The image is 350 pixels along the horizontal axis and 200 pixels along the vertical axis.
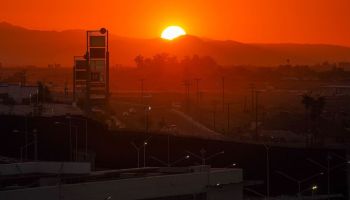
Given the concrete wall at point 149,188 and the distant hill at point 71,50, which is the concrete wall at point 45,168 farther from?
the distant hill at point 71,50

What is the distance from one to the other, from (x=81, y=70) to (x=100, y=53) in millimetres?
1266

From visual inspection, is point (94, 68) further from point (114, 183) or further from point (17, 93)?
point (114, 183)

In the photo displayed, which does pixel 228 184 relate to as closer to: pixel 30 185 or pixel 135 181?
pixel 135 181

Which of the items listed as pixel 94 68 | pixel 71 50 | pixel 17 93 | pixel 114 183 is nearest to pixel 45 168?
pixel 114 183

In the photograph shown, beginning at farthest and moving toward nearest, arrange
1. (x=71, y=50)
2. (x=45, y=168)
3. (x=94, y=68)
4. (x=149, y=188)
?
(x=71, y=50), (x=94, y=68), (x=45, y=168), (x=149, y=188)

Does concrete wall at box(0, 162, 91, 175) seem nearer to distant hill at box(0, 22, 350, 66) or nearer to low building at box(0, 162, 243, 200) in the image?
low building at box(0, 162, 243, 200)

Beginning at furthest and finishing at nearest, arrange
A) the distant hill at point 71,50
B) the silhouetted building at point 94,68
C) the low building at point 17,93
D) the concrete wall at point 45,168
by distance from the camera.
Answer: the distant hill at point 71,50 → the low building at point 17,93 → the silhouetted building at point 94,68 → the concrete wall at point 45,168

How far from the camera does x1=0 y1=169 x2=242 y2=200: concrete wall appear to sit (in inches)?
728

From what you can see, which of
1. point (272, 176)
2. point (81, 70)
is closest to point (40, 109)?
point (81, 70)

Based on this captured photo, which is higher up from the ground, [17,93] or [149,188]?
[17,93]

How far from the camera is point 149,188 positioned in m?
20.5

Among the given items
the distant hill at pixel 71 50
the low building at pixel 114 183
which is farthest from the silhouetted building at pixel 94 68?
the distant hill at pixel 71 50

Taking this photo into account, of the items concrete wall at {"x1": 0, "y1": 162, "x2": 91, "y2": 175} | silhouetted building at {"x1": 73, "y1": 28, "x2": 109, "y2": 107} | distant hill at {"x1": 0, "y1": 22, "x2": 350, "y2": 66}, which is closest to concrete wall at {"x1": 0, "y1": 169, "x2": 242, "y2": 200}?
concrete wall at {"x1": 0, "y1": 162, "x2": 91, "y2": 175}

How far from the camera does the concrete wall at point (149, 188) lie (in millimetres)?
18484
